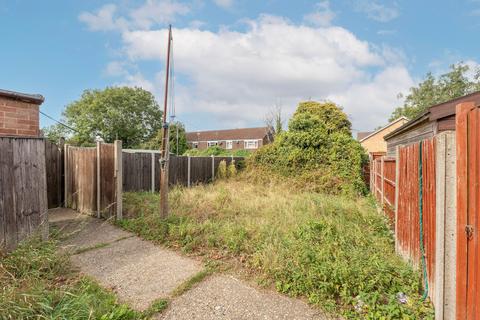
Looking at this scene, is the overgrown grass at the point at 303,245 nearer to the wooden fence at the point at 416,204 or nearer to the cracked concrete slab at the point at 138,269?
the wooden fence at the point at 416,204

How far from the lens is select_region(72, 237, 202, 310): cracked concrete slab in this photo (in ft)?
9.71

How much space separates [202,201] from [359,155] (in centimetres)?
728

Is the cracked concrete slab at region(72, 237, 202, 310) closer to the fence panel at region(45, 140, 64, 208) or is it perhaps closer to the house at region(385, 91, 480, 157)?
the fence panel at region(45, 140, 64, 208)

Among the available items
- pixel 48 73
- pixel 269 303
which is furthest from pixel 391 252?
pixel 48 73

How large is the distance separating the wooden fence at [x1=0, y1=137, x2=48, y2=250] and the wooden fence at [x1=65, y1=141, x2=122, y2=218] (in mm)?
1595

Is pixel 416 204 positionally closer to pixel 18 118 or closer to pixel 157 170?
pixel 18 118

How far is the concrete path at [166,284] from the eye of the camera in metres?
2.61

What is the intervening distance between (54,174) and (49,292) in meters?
6.33

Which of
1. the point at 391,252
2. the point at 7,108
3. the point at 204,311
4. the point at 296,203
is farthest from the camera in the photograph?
the point at 296,203

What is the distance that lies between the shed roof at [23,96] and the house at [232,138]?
1426 inches

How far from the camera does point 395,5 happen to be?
6.30 m

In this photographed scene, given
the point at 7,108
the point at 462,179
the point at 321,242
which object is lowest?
the point at 321,242

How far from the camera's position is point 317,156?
11.6 meters

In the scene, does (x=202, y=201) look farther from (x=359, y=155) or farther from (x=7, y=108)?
(x=359, y=155)
